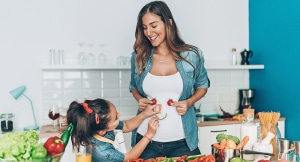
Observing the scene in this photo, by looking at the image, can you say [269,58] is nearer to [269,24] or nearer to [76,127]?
[269,24]

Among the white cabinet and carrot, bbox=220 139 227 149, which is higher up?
carrot, bbox=220 139 227 149

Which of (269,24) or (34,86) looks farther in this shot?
(269,24)

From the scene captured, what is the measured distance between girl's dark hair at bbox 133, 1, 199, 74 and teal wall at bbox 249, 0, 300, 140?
1778mm

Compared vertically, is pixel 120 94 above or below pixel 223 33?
below

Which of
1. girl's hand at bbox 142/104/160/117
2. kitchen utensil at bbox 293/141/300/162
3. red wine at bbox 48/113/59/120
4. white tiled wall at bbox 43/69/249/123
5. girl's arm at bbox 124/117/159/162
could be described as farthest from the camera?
white tiled wall at bbox 43/69/249/123

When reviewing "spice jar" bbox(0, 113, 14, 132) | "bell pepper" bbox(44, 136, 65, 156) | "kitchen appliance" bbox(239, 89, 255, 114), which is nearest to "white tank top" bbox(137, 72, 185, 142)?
"bell pepper" bbox(44, 136, 65, 156)

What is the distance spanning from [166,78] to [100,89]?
162 cm

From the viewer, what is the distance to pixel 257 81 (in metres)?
4.45

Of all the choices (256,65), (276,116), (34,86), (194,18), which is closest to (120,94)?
(34,86)

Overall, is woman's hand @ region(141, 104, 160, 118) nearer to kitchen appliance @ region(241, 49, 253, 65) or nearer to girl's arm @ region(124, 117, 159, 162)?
girl's arm @ region(124, 117, 159, 162)

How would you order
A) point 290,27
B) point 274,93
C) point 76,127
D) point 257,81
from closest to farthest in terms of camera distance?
1. point 76,127
2. point 290,27
3. point 274,93
4. point 257,81

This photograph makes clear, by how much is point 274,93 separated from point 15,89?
278cm

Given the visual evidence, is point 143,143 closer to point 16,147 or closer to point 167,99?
point 167,99

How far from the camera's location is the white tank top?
2432 mm
